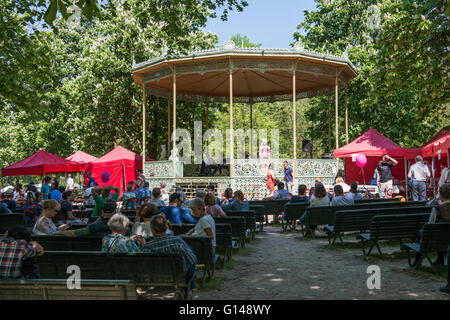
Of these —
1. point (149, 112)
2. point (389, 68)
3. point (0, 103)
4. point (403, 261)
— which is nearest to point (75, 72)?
point (149, 112)

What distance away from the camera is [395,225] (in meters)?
7.04

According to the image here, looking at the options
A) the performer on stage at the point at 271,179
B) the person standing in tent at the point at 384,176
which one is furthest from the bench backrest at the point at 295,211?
the person standing in tent at the point at 384,176

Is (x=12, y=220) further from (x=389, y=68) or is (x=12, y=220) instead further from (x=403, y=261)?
(x=389, y=68)

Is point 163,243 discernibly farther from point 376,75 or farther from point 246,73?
point 246,73

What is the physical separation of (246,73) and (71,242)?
50.8 ft

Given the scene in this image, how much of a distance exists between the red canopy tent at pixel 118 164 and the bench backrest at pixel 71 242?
1520cm

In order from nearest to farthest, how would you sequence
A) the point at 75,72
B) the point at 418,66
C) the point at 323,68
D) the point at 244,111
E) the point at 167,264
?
the point at 167,264, the point at 418,66, the point at 323,68, the point at 75,72, the point at 244,111

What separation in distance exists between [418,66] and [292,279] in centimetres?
1057

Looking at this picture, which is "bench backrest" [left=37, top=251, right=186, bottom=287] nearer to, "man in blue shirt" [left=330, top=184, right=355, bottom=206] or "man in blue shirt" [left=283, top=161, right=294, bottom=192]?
"man in blue shirt" [left=330, top=184, right=355, bottom=206]

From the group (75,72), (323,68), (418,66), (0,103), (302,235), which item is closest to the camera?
(302,235)

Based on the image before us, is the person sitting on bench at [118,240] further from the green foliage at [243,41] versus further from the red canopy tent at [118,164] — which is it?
the green foliage at [243,41]

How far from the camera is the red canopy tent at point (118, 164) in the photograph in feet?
70.6

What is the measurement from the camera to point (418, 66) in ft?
44.8

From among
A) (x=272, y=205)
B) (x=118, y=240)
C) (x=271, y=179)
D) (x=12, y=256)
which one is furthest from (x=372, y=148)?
(x=12, y=256)
